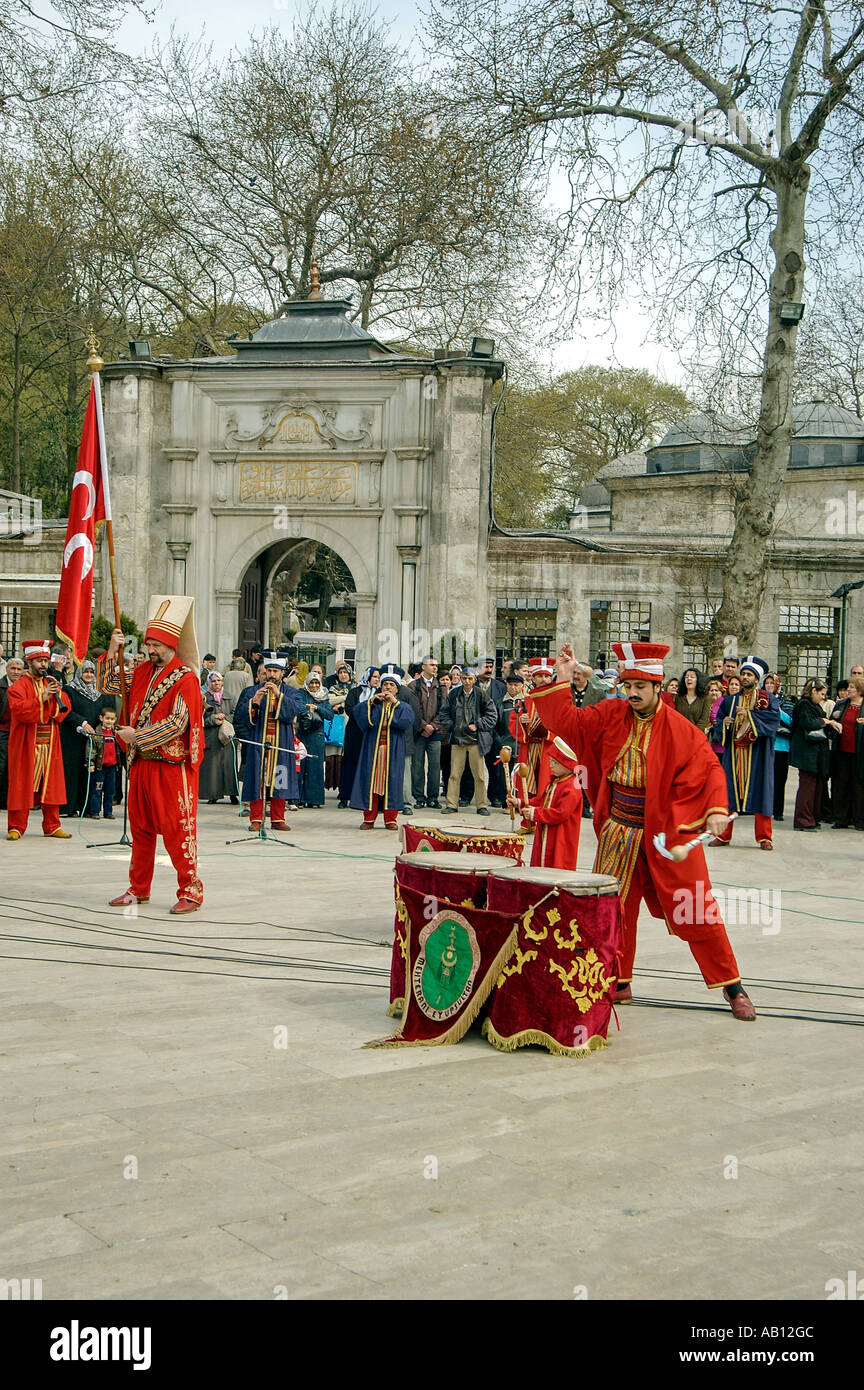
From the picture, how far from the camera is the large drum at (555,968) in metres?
6.04

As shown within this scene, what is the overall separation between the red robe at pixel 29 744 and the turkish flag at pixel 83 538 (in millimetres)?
3359

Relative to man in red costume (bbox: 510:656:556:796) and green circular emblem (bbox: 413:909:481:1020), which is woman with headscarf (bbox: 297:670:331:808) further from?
green circular emblem (bbox: 413:909:481:1020)

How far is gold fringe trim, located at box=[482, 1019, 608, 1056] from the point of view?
19.8 feet

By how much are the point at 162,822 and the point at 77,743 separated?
21.6 ft

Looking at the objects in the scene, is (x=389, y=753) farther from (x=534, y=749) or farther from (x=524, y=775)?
(x=524, y=775)

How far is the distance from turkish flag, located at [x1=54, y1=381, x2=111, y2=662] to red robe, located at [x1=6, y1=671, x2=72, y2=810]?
132 inches

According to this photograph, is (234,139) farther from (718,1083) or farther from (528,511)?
(718,1083)

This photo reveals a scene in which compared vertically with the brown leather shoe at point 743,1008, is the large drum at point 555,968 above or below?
above

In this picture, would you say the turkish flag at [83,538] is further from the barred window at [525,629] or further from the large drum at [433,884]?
the barred window at [525,629]

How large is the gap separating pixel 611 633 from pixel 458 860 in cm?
1937

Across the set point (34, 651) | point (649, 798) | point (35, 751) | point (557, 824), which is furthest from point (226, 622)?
point (649, 798)

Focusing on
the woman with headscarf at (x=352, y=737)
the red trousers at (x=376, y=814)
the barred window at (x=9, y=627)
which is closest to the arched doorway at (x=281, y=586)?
the barred window at (x=9, y=627)

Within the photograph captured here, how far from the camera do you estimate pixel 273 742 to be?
14477 millimetres

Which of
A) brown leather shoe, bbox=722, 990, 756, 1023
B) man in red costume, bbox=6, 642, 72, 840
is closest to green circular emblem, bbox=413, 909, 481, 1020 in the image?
brown leather shoe, bbox=722, 990, 756, 1023
